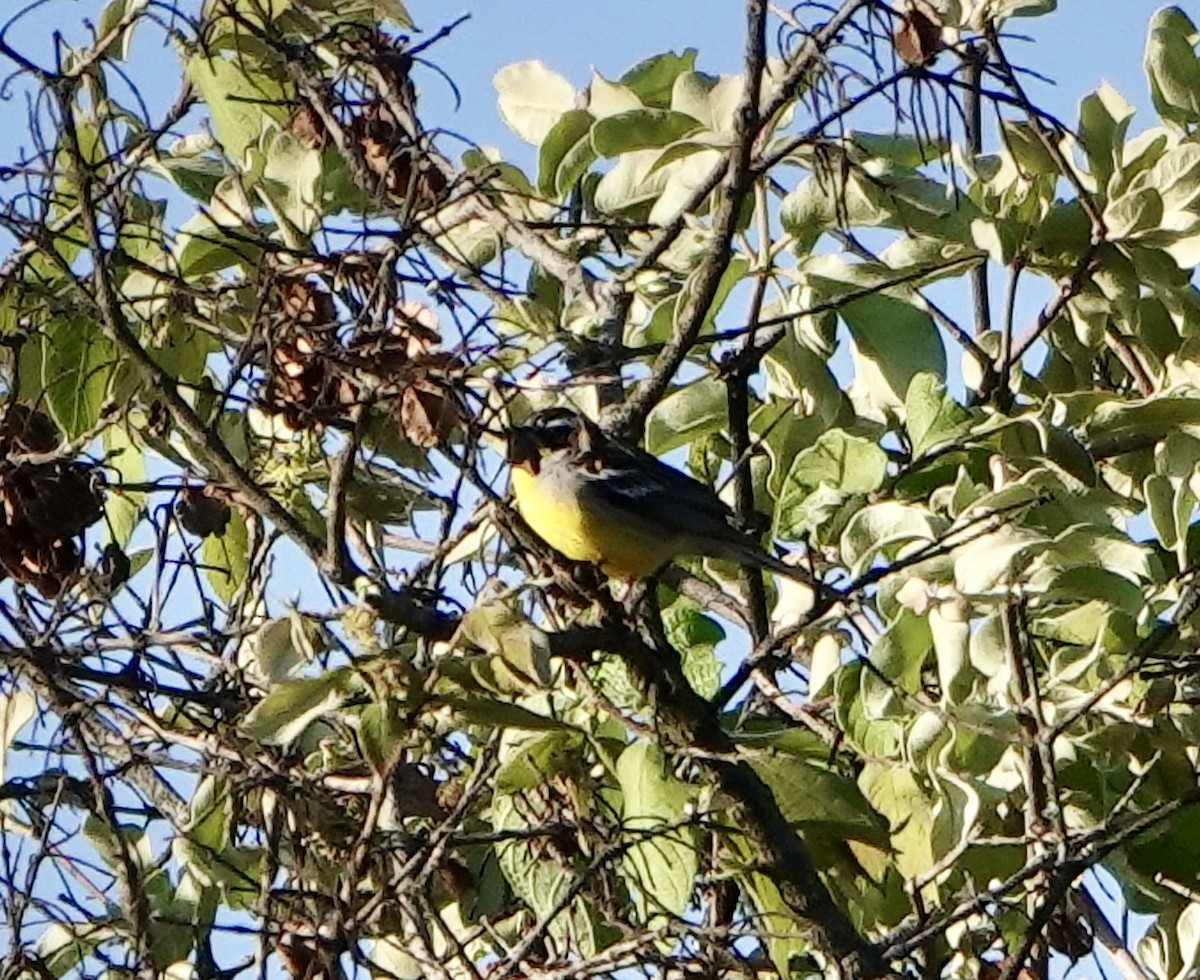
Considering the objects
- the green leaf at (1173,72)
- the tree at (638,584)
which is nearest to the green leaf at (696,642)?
the tree at (638,584)

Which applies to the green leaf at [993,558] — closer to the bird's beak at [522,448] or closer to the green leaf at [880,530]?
the green leaf at [880,530]

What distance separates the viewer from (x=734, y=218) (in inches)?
86.6

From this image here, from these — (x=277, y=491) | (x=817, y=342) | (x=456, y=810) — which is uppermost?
(x=277, y=491)

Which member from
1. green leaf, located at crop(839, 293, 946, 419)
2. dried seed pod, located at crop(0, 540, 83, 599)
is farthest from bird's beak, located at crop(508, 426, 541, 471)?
dried seed pod, located at crop(0, 540, 83, 599)

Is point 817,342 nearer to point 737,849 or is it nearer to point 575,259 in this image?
point 575,259

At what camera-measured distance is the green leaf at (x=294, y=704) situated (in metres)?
A: 2.09

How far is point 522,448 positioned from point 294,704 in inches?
18.3

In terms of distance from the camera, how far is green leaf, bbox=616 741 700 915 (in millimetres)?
2334

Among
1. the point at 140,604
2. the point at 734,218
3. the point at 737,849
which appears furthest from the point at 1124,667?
the point at 140,604

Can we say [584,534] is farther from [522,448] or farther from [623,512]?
[522,448]

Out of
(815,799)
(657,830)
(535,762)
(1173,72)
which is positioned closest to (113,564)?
(535,762)

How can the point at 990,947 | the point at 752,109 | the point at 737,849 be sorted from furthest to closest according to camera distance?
the point at 990,947 < the point at 737,849 < the point at 752,109

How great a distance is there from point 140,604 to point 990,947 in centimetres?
126

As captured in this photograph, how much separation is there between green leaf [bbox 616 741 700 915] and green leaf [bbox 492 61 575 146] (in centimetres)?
101
